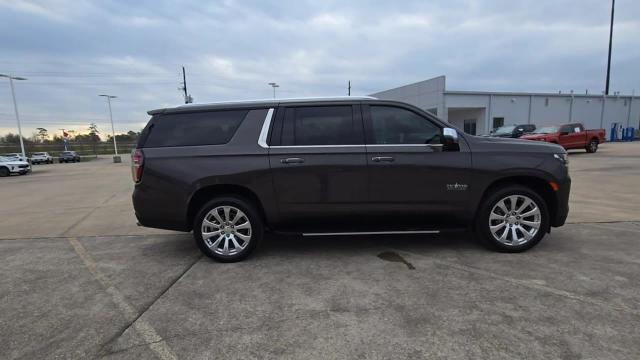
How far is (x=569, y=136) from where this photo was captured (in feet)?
70.2

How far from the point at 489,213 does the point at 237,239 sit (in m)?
3.04

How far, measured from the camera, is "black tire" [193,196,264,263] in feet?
14.9

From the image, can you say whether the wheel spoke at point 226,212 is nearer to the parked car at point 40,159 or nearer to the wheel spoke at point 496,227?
the wheel spoke at point 496,227

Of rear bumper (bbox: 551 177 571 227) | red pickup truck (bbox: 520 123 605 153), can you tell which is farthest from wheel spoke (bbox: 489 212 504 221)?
red pickup truck (bbox: 520 123 605 153)

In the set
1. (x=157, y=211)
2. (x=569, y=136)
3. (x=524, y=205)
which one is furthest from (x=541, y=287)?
(x=569, y=136)

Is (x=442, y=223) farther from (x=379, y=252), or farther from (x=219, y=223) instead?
(x=219, y=223)

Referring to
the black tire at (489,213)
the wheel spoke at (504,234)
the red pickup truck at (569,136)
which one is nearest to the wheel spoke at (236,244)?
the black tire at (489,213)

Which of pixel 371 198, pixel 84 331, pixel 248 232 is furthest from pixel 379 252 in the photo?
pixel 84 331

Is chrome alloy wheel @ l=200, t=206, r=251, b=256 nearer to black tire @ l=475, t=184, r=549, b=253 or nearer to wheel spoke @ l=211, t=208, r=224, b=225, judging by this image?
wheel spoke @ l=211, t=208, r=224, b=225

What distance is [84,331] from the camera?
3.11 meters

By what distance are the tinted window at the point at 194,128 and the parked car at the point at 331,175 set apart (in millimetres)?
12

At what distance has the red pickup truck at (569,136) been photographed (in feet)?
69.1

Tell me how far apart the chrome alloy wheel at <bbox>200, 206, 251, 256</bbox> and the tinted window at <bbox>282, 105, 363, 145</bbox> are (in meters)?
1.05

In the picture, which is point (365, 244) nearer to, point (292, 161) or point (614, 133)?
point (292, 161)
